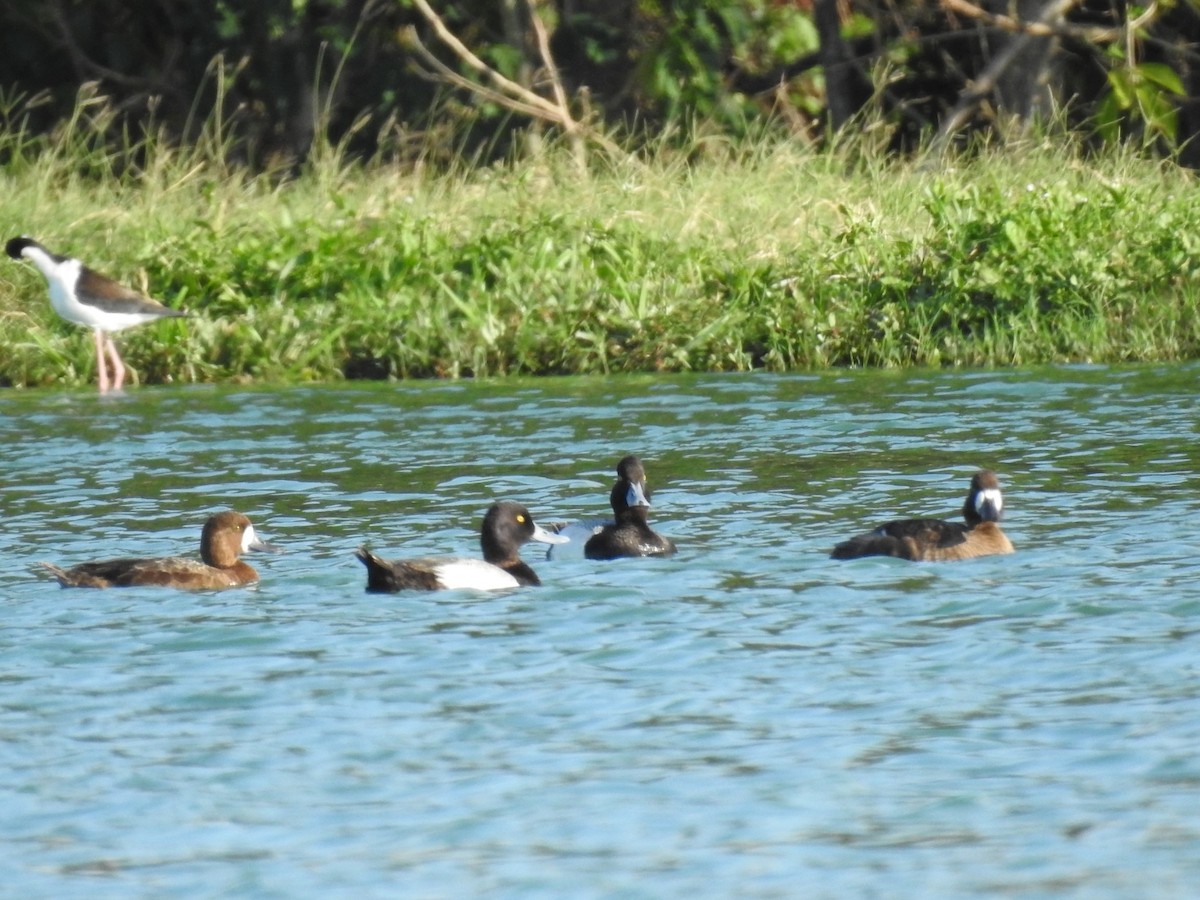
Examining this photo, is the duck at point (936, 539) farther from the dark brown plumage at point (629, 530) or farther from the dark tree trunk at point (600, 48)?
the dark tree trunk at point (600, 48)

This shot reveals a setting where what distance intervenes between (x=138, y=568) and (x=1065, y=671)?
364cm

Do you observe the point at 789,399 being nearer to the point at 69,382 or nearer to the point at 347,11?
the point at 69,382

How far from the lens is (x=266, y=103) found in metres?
27.0

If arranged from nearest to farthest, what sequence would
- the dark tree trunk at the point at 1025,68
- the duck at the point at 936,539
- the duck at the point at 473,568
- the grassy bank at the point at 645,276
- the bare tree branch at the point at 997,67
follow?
the duck at the point at 473,568 < the duck at the point at 936,539 < the grassy bank at the point at 645,276 < the bare tree branch at the point at 997,67 < the dark tree trunk at the point at 1025,68

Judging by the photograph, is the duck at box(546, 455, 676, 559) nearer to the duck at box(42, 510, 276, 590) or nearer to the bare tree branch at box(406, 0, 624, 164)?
the duck at box(42, 510, 276, 590)

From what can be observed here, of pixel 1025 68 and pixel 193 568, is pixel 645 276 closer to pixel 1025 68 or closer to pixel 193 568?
pixel 1025 68

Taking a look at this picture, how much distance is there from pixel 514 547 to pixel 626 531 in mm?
524

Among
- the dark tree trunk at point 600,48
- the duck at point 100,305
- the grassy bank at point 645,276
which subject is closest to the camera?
the duck at point 100,305

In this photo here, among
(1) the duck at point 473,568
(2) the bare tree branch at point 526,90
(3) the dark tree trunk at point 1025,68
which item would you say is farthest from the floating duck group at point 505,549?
(3) the dark tree trunk at point 1025,68

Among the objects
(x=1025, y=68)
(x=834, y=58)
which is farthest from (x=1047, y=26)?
(x=834, y=58)

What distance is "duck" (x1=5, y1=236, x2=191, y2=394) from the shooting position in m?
15.8

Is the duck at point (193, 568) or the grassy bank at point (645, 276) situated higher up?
the grassy bank at point (645, 276)

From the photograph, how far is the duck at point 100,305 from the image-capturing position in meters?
15.8

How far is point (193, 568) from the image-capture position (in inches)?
342
